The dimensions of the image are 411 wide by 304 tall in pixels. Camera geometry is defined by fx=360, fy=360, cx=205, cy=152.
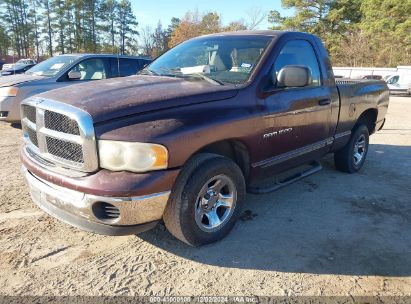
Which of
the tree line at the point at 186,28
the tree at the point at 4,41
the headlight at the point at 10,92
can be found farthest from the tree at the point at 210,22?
the headlight at the point at 10,92

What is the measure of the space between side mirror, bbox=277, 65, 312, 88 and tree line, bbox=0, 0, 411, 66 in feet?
130

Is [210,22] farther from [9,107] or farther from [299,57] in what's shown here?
Result: [299,57]

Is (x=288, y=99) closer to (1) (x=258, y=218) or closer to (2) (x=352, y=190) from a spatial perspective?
(1) (x=258, y=218)

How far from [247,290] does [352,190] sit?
2.72 metres

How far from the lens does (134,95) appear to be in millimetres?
2986

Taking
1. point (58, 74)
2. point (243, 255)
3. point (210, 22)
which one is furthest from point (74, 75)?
point (210, 22)

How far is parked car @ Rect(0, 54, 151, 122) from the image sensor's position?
7379mm

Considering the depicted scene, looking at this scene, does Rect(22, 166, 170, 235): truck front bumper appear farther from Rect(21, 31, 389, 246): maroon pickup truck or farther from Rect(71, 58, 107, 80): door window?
Rect(71, 58, 107, 80): door window

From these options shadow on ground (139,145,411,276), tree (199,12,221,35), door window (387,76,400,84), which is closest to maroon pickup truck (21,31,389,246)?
shadow on ground (139,145,411,276)

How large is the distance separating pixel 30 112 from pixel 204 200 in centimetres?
176

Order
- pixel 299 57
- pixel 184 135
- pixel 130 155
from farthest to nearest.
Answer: pixel 299 57 → pixel 184 135 → pixel 130 155

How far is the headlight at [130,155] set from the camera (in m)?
2.56

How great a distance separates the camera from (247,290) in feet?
8.84

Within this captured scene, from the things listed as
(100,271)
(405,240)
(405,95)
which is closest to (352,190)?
(405,240)
